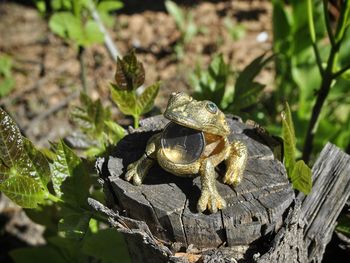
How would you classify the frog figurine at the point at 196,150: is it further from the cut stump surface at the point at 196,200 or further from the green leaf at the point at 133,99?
Result: the green leaf at the point at 133,99

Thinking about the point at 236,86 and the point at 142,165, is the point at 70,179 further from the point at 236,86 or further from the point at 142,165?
the point at 236,86

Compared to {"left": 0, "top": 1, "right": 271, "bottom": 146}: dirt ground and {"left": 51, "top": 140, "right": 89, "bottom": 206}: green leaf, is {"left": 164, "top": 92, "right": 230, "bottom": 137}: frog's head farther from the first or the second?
{"left": 0, "top": 1, "right": 271, "bottom": 146}: dirt ground

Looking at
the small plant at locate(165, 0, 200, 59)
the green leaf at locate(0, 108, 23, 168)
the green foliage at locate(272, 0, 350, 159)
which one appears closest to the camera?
the green leaf at locate(0, 108, 23, 168)

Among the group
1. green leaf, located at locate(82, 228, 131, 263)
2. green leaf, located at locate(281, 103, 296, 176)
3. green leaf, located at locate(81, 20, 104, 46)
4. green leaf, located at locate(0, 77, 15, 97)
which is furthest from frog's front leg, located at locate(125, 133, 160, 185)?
green leaf, located at locate(0, 77, 15, 97)

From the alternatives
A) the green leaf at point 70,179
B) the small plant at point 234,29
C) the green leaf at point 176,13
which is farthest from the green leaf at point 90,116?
the small plant at point 234,29

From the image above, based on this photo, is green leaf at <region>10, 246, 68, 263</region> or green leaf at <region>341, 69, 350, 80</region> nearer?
green leaf at <region>341, 69, 350, 80</region>

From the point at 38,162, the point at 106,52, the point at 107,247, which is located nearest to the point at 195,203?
the point at 38,162

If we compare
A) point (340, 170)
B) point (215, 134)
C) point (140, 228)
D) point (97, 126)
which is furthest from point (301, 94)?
point (140, 228)
